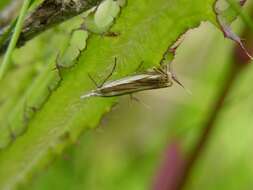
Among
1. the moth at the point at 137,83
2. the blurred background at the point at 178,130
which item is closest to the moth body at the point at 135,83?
the moth at the point at 137,83

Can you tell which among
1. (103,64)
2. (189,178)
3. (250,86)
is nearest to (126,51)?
(103,64)

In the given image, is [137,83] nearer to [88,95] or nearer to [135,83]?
[135,83]

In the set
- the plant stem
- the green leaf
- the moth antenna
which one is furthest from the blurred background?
the moth antenna

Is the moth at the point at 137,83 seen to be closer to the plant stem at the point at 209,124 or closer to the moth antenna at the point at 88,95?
the moth antenna at the point at 88,95

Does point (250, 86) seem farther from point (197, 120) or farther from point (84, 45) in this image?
point (84, 45)

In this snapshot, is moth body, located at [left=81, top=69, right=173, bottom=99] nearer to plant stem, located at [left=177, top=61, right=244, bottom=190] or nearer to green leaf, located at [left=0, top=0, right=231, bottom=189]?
green leaf, located at [left=0, top=0, right=231, bottom=189]
